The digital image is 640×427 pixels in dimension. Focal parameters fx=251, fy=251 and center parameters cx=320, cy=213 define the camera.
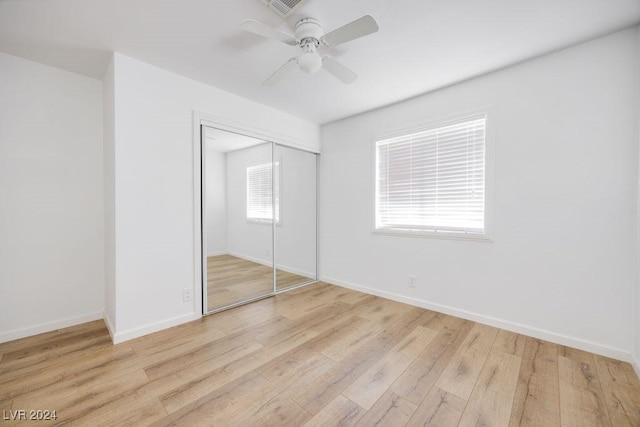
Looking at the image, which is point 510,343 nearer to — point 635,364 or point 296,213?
point 635,364

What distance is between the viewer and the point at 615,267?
77.6 inches

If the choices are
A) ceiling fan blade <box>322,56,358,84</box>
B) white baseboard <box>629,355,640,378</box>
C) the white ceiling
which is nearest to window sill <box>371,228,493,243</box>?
white baseboard <box>629,355,640,378</box>

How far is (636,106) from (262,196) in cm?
355

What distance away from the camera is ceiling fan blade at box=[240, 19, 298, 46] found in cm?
157

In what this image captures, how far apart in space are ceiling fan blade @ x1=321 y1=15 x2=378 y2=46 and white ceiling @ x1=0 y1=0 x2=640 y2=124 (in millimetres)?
188

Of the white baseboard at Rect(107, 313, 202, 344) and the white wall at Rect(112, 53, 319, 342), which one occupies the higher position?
the white wall at Rect(112, 53, 319, 342)

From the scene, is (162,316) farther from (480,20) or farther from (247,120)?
(480,20)

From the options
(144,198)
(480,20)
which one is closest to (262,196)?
(144,198)

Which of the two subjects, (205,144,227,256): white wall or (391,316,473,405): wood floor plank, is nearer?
(391,316,473,405): wood floor plank

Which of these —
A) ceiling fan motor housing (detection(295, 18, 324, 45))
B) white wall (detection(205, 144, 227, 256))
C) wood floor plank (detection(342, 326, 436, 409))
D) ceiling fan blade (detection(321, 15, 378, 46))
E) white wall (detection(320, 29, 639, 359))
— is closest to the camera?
ceiling fan blade (detection(321, 15, 378, 46))

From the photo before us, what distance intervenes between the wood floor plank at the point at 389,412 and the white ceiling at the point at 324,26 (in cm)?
255

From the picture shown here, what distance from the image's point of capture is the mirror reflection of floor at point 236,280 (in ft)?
9.50

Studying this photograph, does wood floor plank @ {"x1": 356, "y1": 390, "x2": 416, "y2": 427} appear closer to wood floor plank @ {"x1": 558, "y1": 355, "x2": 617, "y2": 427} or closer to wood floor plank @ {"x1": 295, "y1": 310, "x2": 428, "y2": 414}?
wood floor plank @ {"x1": 295, "y1": 310, "x2": 428, "y2": 414}

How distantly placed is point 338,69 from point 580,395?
2.82m
